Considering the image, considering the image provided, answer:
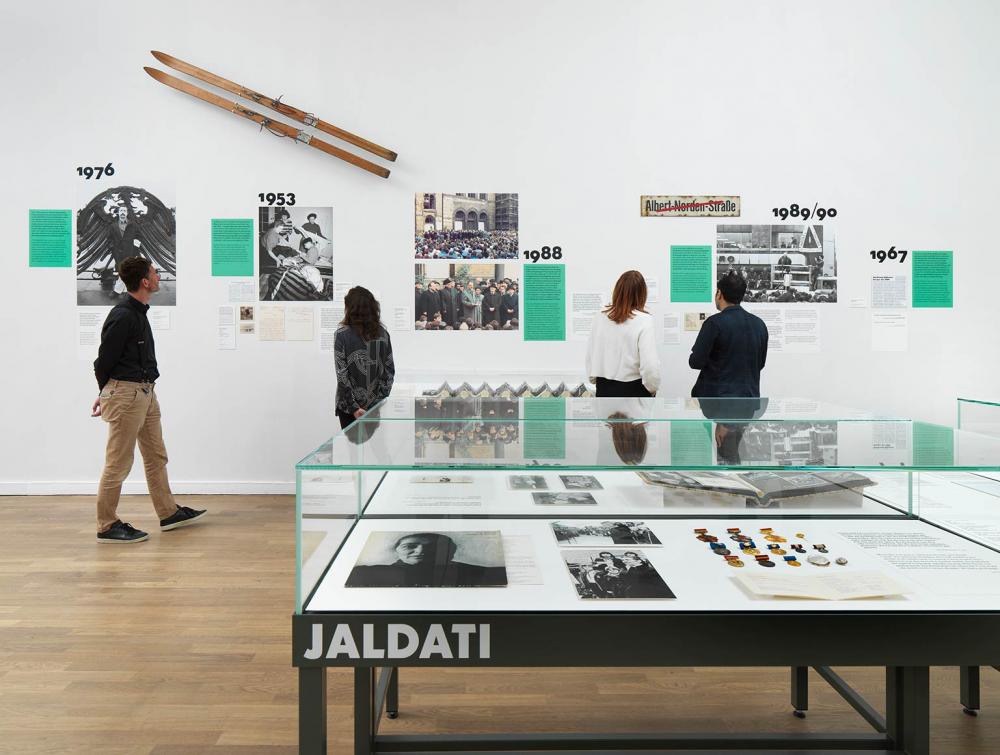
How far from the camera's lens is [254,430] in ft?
17.7

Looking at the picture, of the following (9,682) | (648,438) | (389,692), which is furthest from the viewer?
(9,682)

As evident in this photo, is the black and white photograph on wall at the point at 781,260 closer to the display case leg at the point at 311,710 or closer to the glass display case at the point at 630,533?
the glass display case at the point at 630,533

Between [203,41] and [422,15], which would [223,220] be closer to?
[203,41]

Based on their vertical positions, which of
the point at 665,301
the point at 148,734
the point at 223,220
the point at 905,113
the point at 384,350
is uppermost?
the point at 905,113

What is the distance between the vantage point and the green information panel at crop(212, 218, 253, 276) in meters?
5.30

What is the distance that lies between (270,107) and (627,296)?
2.78m

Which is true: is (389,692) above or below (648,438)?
below

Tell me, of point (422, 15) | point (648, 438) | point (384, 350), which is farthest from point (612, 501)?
point (422, 15)

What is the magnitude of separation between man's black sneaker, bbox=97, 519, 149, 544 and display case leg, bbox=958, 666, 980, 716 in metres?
3.68

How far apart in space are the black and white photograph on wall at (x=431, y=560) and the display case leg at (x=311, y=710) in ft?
0.60

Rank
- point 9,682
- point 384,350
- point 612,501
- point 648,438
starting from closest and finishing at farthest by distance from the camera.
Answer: point 648,438 < point 612,501 < point 9,682 < point 384,350

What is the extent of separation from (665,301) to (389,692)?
3684 mm

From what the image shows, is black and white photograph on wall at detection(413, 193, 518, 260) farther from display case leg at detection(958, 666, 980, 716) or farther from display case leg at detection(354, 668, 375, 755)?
display case leg at detection(354, 668, 375, 755)

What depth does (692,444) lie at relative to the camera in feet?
5.28
